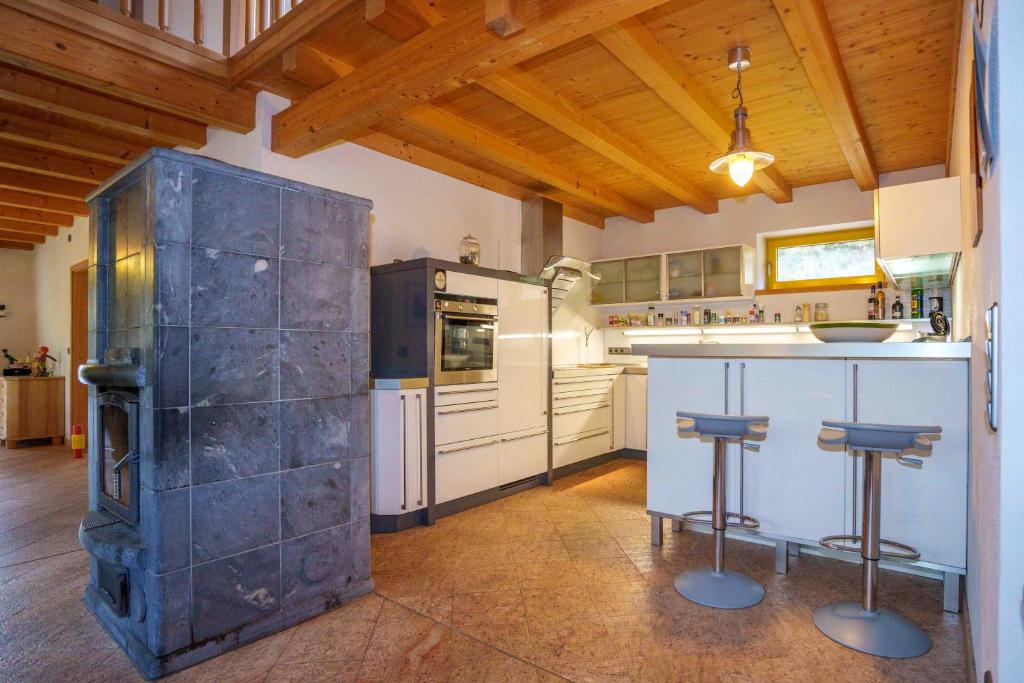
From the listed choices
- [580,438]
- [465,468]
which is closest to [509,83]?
[465,468]

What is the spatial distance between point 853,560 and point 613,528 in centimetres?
124

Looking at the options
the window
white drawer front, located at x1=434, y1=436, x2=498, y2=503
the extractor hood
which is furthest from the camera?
the window

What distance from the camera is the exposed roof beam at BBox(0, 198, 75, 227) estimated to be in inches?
226

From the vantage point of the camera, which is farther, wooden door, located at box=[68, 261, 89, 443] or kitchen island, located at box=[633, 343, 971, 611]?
wooden door, located at box=[68, 261, 89, 443]

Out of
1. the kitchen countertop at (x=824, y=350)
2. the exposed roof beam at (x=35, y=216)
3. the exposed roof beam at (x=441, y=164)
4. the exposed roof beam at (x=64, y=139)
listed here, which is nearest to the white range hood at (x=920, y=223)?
the kitchen countertop at (x=824, y=350)

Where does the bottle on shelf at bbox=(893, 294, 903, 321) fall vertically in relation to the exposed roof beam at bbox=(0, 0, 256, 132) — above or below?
below

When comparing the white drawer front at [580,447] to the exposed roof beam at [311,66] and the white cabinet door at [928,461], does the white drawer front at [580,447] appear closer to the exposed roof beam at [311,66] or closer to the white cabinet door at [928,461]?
the white cabinet door at [928,461]

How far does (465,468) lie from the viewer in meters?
3.72

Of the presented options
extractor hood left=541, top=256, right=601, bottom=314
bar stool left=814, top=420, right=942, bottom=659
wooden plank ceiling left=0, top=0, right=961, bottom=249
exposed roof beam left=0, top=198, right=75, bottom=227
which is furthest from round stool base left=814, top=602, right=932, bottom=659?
exposed roof beam left=0, top=198, right=75, bottom=227

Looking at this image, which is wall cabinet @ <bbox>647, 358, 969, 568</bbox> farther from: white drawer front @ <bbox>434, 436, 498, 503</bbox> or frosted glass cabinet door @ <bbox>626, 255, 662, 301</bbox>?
frosted glass cabinet door @ <bbox>626, 255, 662, 301</bbox>

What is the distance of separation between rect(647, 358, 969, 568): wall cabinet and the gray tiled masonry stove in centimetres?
162

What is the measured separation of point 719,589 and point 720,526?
0.27 meters

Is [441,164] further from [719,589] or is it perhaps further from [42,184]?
[42,184]

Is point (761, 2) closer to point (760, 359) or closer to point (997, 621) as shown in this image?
point (760, 359)
